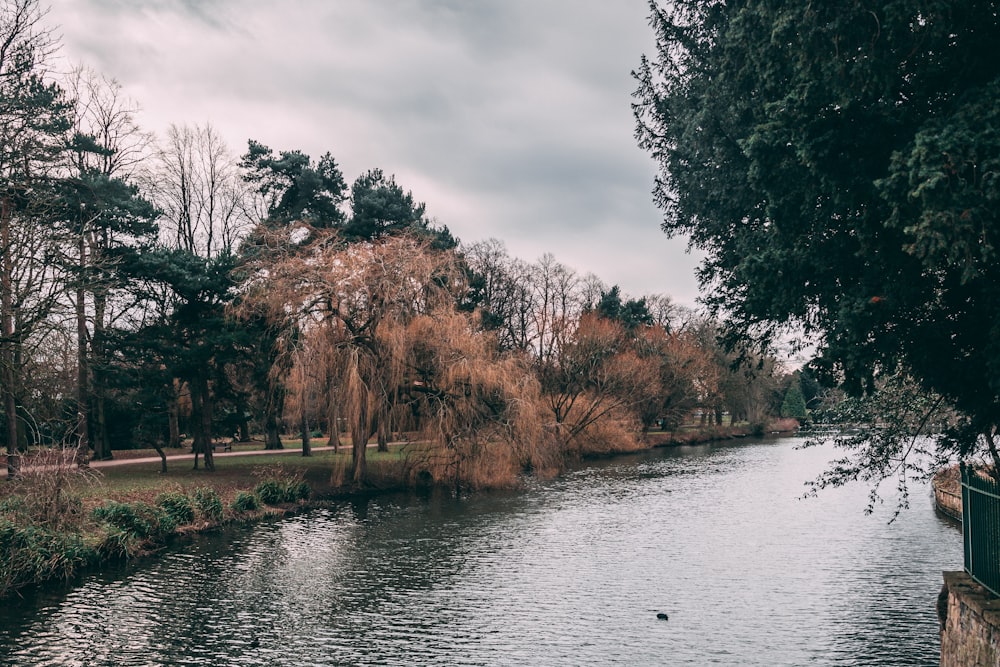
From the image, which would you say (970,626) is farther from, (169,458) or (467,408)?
(169,458)

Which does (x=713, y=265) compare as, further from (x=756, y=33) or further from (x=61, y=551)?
(x=61, y=551)

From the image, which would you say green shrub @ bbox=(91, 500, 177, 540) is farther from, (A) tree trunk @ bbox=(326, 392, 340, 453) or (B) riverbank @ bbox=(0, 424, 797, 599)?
(A) tree trunk @ bbox=(326, 392, 340, 453)

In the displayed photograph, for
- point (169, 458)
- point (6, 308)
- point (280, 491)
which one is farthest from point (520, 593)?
point (169, 458)

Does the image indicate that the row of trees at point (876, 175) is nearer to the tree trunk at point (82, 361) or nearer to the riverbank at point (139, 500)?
the riverbank at point (139, 500)

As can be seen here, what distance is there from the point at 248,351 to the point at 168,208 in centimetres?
1211

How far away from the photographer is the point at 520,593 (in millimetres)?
15648

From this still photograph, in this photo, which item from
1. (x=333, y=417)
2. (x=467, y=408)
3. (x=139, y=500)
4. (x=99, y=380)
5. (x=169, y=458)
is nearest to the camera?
(x=139, y=500)

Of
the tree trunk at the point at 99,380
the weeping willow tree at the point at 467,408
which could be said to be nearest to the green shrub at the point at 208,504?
the tree trunk at the point at 99,380

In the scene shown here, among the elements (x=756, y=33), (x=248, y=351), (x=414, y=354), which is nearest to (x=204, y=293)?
(x=248, y=351)

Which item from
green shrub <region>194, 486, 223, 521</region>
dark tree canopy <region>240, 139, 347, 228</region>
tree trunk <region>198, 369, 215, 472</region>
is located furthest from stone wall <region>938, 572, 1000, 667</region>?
dark tree canopy <region>240, 139, 347, 228</region>

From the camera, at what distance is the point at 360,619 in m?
14.0

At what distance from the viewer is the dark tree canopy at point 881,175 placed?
7.61 metres

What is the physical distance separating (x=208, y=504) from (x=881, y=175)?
20615mm

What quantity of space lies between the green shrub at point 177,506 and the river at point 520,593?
127 centimetres
